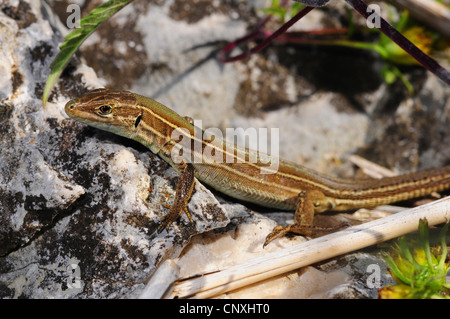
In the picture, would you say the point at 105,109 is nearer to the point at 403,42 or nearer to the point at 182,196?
the point at 182,196

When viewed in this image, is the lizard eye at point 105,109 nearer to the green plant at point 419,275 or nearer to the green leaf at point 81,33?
the green leaf at point 81,33

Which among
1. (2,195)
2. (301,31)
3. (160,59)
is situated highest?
(301,31)

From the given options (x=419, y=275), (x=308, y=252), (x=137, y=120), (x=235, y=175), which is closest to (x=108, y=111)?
(x=137, y=120)

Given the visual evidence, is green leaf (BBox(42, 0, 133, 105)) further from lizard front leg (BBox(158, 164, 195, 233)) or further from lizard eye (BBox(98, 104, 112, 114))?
lizard front leg (BBox(158, 164, 195, 233))

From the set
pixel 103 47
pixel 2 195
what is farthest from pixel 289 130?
pixel 2 195

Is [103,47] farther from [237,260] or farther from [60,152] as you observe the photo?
[237,260]
